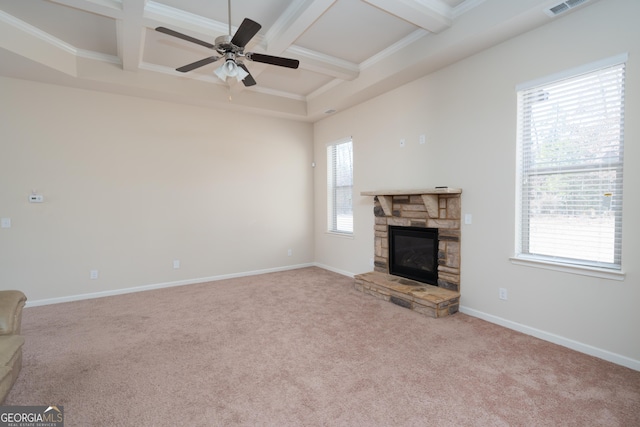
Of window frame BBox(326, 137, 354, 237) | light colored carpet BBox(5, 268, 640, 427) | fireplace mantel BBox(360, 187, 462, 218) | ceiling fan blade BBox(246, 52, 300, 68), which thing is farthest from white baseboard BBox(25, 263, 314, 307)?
ceiling fan blade BBox(246, 52, 300, 68)

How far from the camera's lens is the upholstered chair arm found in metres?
2.10

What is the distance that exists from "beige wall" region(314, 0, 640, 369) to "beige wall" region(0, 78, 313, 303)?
6.30 ft

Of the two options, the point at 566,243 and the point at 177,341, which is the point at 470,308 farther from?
the point at 177,341

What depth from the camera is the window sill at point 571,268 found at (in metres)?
2.51

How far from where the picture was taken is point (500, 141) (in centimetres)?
321

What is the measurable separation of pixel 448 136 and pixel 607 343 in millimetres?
2419

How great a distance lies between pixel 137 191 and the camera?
4.64 m

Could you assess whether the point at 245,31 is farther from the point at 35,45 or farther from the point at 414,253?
the point at 414,253

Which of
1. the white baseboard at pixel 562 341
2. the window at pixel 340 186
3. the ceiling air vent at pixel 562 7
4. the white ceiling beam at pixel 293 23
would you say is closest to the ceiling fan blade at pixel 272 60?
the white ceiling beam at pixel 293 23

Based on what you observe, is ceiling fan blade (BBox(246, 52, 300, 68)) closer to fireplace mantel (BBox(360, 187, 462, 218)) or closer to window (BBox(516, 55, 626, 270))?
fireplace mantel (BBox(360, 187, 462, 218))

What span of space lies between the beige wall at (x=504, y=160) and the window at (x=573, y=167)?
0.32 feet

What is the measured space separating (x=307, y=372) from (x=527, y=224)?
2526mm

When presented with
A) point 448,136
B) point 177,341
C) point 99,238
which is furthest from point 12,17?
point 448,136

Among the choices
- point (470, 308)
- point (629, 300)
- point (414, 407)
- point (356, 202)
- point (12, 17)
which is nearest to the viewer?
point (414, 407)
